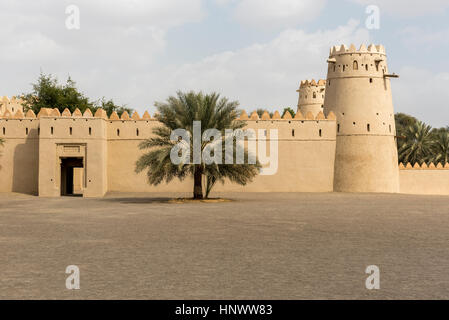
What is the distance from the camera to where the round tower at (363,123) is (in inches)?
1192

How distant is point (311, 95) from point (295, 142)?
17.0m

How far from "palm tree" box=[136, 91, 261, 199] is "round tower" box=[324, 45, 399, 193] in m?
9.84

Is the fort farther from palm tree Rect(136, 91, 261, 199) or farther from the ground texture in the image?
the ground texture

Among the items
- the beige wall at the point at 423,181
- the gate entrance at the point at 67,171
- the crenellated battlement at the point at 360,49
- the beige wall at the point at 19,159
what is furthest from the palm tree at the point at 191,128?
the beige wall at the point at 423,181

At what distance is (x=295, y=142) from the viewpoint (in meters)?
29.9

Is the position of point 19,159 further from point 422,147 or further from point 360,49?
point 422,147

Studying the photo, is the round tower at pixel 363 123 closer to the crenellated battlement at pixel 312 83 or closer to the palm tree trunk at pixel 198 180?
the palm tree trunk at pixel 198 180

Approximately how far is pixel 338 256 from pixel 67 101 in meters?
36.3

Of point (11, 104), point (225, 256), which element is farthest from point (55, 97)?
point (225, 256)

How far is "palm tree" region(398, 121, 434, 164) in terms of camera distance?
139 feet

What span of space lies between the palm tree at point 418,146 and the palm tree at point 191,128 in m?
23.3

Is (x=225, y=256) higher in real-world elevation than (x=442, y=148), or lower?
lower

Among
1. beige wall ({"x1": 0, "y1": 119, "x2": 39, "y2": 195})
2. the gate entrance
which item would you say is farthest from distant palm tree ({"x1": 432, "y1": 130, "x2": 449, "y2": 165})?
beige wall ({"x1": 0, "y1": 119, "x2": 39, "y2": 195})

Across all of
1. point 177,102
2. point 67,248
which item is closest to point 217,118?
point 177,102
